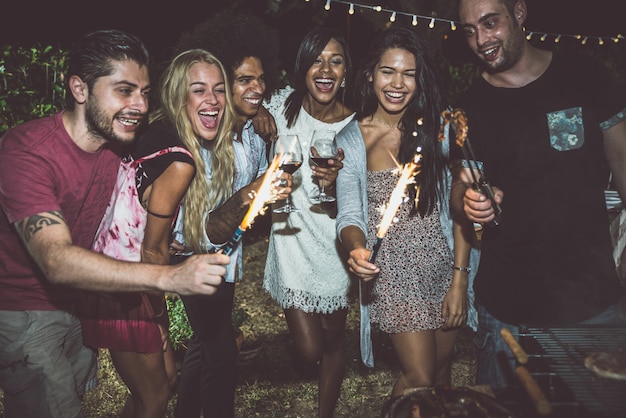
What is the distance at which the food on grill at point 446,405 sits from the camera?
211 centimetres

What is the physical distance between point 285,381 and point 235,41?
371cm

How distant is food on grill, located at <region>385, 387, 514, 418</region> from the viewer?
83.1 inches

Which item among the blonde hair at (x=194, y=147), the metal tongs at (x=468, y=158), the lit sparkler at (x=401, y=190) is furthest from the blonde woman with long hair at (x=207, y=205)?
the metal tongs at (x=468, y=158)

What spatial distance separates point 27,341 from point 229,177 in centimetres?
186

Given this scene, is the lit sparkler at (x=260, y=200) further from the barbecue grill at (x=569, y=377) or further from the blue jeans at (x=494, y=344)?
the blue jeans at (x=494, y=344)

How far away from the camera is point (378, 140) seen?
374 cm

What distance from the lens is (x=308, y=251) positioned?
4.25 meters

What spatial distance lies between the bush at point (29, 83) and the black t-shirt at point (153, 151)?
400 cm

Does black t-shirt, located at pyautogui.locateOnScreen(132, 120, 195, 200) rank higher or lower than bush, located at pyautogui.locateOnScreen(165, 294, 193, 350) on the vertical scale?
higher

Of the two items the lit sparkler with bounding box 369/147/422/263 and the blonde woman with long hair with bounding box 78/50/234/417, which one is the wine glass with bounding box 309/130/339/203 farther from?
the blonde woman with long hair with bounding box 78/50/234/417

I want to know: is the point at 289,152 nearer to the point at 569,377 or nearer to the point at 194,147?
the point at 194,147

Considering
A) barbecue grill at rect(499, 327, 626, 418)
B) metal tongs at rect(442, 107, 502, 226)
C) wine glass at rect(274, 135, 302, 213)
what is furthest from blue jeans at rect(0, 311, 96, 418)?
metal tongs at rect(442, 107, 502, 226)

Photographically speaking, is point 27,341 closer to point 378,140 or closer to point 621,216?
point 378,140

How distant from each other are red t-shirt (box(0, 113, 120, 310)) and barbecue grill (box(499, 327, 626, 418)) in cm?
276
